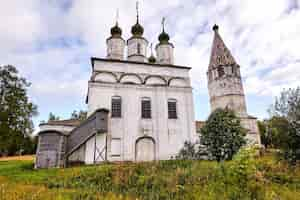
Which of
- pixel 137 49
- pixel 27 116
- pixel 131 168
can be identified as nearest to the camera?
pixel 131 168

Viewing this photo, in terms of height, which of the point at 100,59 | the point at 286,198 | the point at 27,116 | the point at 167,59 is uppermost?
the point at 167,59

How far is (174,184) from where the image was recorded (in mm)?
8547

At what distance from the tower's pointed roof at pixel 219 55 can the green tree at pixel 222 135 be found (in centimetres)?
1780

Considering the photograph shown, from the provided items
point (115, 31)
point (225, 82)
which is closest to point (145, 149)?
point (115, 31)

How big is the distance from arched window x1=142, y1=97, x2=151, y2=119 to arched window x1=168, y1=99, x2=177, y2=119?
6.53 feet

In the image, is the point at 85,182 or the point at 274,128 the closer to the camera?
the point at 85,182

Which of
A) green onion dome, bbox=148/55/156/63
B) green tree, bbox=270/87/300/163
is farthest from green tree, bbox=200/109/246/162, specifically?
green onion dome, bbox=148/55/156/63

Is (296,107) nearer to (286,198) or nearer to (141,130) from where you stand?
(286,198)

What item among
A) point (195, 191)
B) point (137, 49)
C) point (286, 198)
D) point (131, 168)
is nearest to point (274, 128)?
point (286, 198)

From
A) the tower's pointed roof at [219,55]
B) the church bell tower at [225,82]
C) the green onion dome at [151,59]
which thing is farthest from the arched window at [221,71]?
the green onion dome at [151,59]

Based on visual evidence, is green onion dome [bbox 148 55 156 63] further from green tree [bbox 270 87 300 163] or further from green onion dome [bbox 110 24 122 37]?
green tree [bbox 270 87 300 163]

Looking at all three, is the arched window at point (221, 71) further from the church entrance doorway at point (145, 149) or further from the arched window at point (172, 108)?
the church entrance doorway at point (145, 149)

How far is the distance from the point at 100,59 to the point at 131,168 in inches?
508

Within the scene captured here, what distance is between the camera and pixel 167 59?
83.5ft
